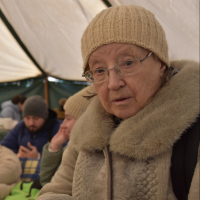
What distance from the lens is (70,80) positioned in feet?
15.8

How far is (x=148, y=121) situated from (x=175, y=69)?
33cm

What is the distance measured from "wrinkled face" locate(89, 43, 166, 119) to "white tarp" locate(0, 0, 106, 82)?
1.32 meters

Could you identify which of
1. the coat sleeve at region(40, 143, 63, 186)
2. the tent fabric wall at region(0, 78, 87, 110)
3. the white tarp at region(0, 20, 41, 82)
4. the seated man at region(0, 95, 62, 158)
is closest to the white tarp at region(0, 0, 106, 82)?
the white tarp at region(0, 20, 41, 82)

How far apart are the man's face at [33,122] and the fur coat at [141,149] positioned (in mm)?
1896

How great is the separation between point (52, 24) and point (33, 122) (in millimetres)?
1272

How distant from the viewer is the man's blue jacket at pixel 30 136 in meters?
2.62

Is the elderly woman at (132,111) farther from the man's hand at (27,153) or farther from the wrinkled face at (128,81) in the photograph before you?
the man's hand at (27,153)

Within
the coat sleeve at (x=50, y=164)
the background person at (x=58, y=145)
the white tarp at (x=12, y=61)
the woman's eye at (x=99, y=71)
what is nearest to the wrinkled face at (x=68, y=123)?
the background person at (x=58, y=145)

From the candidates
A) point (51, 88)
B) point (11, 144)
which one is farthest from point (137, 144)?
point (51, 88)

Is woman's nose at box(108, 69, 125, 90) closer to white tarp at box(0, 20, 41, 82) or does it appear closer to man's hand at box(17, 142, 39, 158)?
man's hand at box(17, 142, 39, 158)

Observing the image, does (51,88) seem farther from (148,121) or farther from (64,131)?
(148,121)

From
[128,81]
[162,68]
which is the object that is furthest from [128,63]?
[162,68]

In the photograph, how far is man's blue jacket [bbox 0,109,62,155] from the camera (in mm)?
2619

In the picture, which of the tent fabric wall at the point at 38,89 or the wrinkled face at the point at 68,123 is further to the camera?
the tent fabric wall at the point at 38,89
